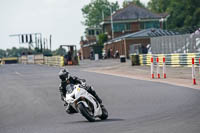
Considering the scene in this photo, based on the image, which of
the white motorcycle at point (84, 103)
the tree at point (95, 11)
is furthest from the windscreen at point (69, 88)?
the tree at point (95, 11)

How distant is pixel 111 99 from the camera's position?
1692 centimetres

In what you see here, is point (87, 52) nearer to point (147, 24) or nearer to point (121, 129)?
point (147, 24)

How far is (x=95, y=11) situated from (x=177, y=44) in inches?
4355

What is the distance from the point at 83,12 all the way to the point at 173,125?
14709 centimetres

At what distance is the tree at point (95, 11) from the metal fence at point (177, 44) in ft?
337

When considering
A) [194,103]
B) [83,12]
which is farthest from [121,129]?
[83,12]

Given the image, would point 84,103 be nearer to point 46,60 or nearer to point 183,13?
point 46,60

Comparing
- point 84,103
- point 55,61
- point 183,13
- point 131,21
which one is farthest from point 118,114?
point 183,13

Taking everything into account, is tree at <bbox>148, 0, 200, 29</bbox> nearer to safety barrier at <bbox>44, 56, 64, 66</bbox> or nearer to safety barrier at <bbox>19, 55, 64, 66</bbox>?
safety barrier at <bbox>19, 55, 64, 66</bbox>

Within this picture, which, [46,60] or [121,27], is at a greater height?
[121,27]

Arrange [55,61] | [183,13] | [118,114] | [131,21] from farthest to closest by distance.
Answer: [183,13]
[131,21]
[55,61]
[118,114]

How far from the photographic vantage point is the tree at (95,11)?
151000 millimetres

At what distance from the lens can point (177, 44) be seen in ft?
136

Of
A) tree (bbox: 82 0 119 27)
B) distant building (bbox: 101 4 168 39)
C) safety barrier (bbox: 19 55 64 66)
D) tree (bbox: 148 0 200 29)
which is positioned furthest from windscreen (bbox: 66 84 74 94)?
tree (bbox: 82 0 119 27)
